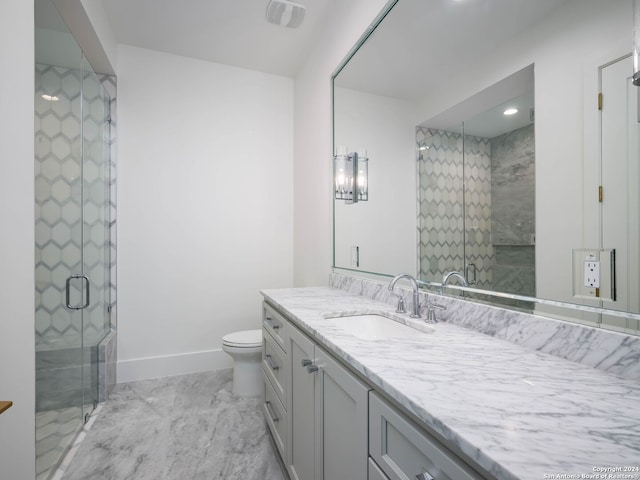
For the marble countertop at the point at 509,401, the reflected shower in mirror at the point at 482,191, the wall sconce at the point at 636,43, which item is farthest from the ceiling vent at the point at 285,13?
the marble countertop at the point at 509,401

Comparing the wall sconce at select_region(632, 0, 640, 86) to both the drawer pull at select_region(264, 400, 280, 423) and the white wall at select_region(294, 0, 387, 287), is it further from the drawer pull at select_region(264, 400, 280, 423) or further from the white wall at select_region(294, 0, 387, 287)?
the drawer pull at select_region(264, 400, 280, 423)

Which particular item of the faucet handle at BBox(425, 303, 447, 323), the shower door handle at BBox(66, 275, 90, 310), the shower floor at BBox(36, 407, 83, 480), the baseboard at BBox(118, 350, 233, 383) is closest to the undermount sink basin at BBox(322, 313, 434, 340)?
the faucet handle at BBox(425, 303, 447, 323)

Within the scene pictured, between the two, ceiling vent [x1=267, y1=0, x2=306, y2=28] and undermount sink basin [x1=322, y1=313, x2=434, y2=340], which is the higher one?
ceiling vent [x1=267, y1=0, x2=306, y2=28]

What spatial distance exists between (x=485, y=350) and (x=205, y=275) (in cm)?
245

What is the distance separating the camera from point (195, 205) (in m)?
2.82

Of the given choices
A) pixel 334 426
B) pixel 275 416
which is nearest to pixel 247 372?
pixel 275 416

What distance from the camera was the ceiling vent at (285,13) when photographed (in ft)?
6.95

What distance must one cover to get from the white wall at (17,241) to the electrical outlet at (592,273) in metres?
1.80

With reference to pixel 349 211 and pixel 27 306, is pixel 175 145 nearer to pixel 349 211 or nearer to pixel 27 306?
pixel 349 211

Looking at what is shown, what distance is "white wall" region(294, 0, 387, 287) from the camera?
2113mm

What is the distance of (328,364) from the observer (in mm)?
1054

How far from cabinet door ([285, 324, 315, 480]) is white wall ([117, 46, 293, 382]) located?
64.9 inches

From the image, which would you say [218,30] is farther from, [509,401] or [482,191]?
[509,401]

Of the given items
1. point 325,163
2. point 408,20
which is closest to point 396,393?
point 408,20
